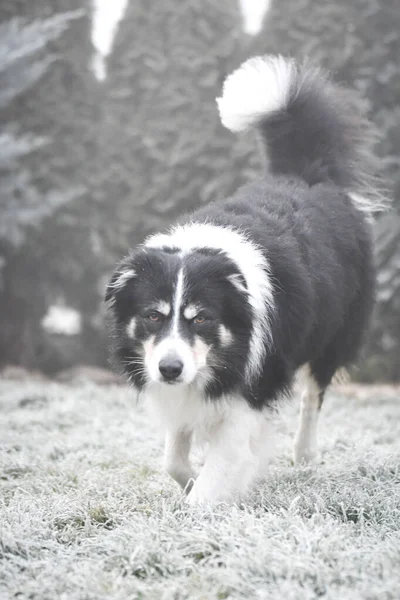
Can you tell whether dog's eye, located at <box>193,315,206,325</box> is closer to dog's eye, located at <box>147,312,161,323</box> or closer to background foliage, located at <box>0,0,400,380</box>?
dog's eye, located at <box>147,312,161,323</box>

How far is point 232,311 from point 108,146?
7.19m

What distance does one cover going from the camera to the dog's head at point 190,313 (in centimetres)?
365

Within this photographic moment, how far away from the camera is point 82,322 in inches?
424

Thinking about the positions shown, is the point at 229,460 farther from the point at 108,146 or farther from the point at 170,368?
the point at 108,146

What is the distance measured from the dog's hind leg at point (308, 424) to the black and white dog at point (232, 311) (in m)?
0.33

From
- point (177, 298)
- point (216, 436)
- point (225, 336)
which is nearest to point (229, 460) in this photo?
point (216, 436)

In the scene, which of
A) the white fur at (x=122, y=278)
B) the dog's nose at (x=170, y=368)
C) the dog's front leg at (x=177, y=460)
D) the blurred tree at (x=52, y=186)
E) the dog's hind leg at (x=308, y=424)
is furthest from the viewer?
the blurred tree at (x=52, y=186)

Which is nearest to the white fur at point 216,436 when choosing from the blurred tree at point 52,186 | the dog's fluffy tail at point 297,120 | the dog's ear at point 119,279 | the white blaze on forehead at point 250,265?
the white blaze on forehead at point 250,265

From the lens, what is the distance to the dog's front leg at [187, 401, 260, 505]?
3773mm

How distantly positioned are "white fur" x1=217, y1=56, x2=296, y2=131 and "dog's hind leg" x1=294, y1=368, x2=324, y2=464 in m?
1.76

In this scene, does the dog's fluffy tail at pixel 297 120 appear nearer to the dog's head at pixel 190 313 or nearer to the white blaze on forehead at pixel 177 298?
the dog's head at pixel 190 313

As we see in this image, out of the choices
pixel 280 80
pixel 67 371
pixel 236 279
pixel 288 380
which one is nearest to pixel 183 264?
pixel 236 279

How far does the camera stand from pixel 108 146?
34.6 ft

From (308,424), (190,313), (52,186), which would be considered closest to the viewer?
(190,313)
